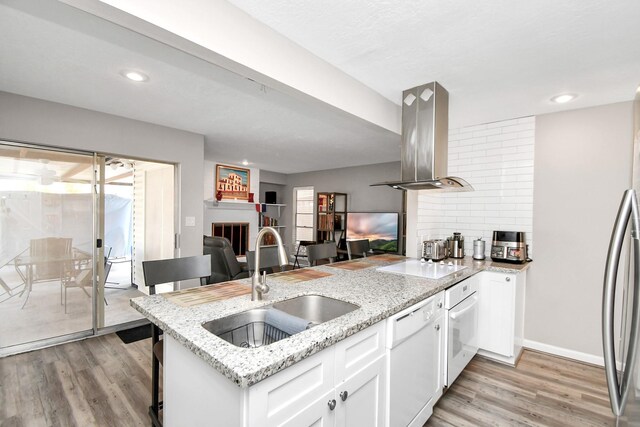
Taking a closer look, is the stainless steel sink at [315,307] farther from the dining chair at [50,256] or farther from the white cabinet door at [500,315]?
the dining chair at [50,256]

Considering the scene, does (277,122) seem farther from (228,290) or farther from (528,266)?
(528,266)

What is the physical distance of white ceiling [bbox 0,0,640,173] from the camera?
4.78 feet

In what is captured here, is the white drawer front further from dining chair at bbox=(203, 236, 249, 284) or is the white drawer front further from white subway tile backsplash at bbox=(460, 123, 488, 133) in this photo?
white subway tile backsplash at bbox=(460, 123, 488, 133)

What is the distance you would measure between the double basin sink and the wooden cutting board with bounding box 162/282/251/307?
0.24 m

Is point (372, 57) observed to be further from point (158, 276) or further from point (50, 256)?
point (50, 256)

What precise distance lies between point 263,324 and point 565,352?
3.04m

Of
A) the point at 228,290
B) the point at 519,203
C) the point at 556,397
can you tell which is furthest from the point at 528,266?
the point at 228,290

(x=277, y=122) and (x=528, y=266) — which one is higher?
(x=277, y=122)

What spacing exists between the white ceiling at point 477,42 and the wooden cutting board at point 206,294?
1509 millimetres

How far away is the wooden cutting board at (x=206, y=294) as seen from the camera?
1.43 m

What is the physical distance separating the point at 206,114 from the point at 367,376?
2.89m

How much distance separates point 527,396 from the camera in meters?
2.11

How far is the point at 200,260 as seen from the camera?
1965mm

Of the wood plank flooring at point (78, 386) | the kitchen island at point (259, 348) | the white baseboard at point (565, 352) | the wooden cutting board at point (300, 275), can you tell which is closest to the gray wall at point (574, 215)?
the white baseboard at point (565, 352)
